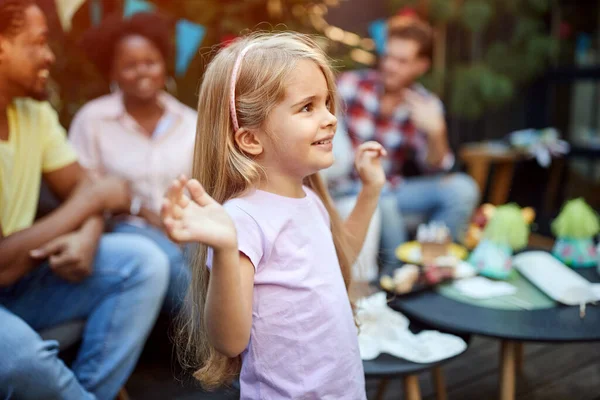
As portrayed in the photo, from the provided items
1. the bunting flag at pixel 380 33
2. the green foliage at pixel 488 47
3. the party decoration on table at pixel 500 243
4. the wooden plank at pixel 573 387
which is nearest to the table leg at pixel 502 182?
the green foliage at pixel 488 47

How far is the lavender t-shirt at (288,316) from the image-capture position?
1017 mm

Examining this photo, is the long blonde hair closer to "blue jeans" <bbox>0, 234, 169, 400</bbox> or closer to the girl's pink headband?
the girl's pink headband

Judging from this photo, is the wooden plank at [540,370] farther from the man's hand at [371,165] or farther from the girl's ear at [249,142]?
the girl's ear at [249,142]

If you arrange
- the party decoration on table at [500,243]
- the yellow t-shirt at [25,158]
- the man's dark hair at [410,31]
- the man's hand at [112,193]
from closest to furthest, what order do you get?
the yellow t-shirt at [25,158] → the man's hand at [112,193] → the party decoration on table at [500,243] → the man's dark hair at [410,31]

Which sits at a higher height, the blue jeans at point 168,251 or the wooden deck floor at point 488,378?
the blue jeans at point 168,251

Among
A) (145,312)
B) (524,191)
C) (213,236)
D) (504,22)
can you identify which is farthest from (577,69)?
(213,236)

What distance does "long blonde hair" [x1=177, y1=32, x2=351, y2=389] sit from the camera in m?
1.01

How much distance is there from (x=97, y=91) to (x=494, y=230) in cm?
191

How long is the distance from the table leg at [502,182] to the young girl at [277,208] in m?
3.17

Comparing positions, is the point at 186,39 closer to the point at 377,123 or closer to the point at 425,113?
the point at 377,123

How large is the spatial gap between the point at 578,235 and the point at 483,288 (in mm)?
434

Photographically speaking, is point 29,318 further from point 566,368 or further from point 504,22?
point 504,22

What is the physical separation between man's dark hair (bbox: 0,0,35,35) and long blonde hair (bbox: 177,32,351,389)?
0.65 m

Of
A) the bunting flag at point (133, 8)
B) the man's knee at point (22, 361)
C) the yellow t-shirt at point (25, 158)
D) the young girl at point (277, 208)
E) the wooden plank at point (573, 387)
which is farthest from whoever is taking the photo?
the bunting flag at point (133, 8)
